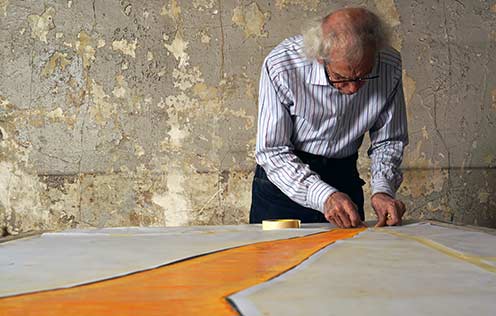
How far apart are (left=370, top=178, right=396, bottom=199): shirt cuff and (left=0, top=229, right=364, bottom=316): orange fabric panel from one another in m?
1.21

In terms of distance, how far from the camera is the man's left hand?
2.49 metres

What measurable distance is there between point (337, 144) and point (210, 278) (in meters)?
1.75

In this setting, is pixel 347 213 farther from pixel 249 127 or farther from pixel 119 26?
pixel 119 26

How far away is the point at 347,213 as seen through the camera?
2.42 m

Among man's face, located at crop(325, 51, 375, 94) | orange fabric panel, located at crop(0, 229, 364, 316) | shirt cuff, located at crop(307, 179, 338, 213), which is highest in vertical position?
man's face, located at crop(325, 51, 375, 94)

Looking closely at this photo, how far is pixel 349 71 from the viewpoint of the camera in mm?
2598

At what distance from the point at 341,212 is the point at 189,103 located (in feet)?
7.56

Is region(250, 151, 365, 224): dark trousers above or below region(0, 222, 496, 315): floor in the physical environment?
above

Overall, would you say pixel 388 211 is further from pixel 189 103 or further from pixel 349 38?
pixel 189 103

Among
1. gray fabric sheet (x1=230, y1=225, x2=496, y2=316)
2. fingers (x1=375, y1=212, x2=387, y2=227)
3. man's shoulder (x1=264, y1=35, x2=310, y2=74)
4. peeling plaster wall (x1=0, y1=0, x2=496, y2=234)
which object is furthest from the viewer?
peeling plaster wall (x1=0, y1=0, x2=496, y2=234)

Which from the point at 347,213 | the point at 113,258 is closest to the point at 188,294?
the point at 113,258

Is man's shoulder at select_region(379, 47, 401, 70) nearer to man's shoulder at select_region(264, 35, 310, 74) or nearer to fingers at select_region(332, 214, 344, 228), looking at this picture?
man's shoulder at select_region(264, 35, 310, 74)

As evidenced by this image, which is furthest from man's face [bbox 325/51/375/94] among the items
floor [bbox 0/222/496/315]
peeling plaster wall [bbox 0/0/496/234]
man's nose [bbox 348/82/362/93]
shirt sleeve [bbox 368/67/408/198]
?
peeling plaster wall [bbox 0/0/496/234]

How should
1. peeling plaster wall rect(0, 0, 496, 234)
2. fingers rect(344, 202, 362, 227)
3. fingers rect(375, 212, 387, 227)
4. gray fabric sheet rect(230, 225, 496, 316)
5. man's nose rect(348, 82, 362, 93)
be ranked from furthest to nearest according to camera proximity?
1. peeling plaster wall rect(0, 0, 496, 234)
2. man's nose rect(348, 82, 362, 93)
3. fingers rect(375, 212, 387, 227)
4. fingers rect(344, 202, 362, 227)
5. gray fabric sheet rect(230, 225, 496, 316)
